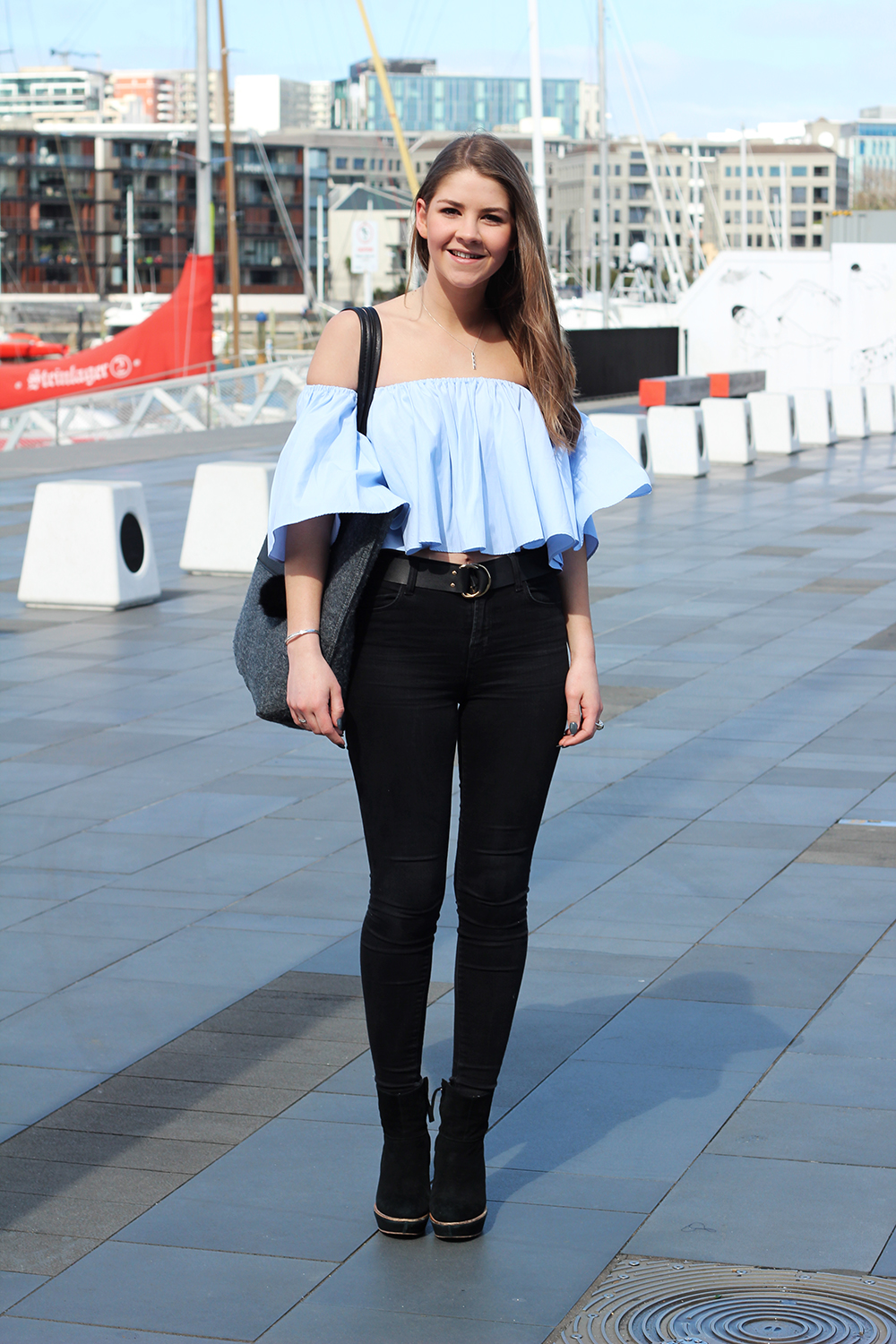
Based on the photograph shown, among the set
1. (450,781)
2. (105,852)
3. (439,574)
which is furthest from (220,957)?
(439,574)

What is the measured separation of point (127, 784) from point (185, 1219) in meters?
3.61

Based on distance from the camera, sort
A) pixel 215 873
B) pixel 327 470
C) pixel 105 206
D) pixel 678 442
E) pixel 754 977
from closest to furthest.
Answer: pixel 327 470 < pixel 754 977 < pixel 215 873 < pixel 678 442 < pixel 105 206

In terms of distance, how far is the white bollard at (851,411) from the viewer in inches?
1033

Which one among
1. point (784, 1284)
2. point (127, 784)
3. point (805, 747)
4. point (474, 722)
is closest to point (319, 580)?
point (474, 722)

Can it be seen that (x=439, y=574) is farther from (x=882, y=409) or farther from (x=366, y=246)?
(x=366, y=246)

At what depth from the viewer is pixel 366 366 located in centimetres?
298

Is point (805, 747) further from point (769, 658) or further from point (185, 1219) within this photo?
point (185, 1219)

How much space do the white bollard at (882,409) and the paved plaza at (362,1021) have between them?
63.0 ft

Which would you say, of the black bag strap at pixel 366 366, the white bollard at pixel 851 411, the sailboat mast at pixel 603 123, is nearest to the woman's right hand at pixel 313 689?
the black bag strap at pixel 366 366

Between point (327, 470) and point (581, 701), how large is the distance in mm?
599

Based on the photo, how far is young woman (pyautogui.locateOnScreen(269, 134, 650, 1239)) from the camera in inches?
116

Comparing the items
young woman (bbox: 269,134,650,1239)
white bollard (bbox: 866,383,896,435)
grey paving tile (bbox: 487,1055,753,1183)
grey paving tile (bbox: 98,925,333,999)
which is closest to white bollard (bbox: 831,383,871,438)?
white bollard (bbox: 866,383,896,435)

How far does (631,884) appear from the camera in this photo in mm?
5375

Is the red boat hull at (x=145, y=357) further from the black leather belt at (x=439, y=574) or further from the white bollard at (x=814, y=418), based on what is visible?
the black leather belt at (x=439, y=574)
